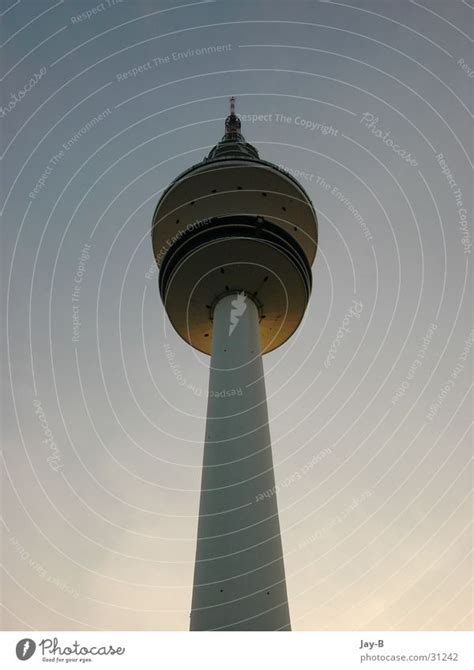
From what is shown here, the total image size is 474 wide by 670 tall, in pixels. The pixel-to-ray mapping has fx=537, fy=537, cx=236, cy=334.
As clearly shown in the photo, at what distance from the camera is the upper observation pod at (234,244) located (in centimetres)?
2447

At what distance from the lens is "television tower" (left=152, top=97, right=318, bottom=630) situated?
49.2 ft

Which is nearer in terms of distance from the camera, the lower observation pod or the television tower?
the television tower

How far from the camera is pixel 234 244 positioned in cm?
2428

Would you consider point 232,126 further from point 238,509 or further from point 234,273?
point 238,509

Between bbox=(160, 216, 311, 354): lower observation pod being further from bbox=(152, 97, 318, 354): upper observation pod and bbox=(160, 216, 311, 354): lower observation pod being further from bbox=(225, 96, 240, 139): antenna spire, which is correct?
bbox=(225, 96, 240, 139): antenna spire

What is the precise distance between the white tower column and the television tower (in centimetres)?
3

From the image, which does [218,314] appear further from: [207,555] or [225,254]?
[207,555]

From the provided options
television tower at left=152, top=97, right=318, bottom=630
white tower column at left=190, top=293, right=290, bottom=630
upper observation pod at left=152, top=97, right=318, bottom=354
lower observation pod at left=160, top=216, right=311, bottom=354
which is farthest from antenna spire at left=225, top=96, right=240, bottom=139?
white tower column at left=190, top=293, right=290, bottom=630

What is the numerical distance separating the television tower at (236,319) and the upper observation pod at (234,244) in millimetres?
50

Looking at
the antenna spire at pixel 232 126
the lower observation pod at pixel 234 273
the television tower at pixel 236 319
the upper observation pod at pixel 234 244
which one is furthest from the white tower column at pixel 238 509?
the antenna spire at pixel 232 126

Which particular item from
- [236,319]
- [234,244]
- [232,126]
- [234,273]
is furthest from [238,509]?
[232,126]

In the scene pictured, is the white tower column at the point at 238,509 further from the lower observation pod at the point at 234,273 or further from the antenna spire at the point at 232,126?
the antenna spire at the point at 232,126

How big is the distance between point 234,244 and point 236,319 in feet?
12.4
